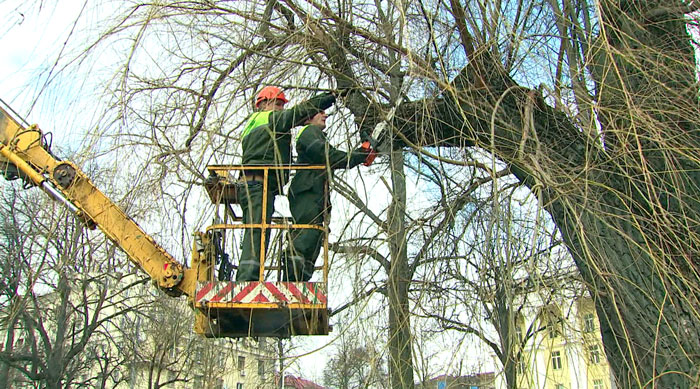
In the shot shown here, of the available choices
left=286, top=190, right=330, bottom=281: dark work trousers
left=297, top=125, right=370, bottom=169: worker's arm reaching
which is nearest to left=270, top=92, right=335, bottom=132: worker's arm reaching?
left=297, top=125, right=370, bottom=169: worker's arm reaching


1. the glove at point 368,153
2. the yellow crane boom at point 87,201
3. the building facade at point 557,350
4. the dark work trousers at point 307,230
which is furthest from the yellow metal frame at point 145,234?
the building facade at point 557,350

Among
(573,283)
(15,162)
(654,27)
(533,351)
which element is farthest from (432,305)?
(15,162)

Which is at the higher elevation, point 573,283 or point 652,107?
point 652,107

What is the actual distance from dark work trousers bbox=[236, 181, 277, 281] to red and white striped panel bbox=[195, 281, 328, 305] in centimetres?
19

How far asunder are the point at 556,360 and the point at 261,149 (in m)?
2.63

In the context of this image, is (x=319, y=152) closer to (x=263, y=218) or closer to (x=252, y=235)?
(x=263, y=218)

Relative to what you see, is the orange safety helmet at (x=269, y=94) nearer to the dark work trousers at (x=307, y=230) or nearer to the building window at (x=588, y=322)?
the dark work trousers at (x=307, y=230)

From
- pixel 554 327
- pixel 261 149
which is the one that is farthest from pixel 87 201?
pixel 554 327

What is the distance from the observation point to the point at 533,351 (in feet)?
8.89

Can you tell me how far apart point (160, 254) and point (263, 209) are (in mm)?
1113

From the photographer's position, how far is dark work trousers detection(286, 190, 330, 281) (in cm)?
471

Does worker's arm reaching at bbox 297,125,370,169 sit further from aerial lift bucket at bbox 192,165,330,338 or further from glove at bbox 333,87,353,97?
glove at bbox 333,87,353,97

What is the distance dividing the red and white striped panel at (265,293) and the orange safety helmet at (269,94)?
4.19 feet

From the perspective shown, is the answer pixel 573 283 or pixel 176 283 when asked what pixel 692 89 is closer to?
pixel 573 283
